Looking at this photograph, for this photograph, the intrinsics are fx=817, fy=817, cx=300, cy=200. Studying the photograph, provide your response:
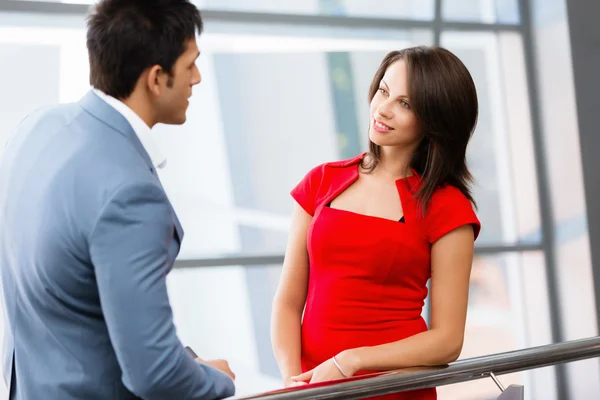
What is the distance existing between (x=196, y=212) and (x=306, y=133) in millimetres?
1056

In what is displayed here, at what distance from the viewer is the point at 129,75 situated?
139 cm

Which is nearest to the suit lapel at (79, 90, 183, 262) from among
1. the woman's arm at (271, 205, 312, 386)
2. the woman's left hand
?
the woman's left hand

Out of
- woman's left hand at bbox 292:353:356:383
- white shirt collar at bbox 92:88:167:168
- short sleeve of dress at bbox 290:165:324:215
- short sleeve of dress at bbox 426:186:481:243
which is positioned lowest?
woman's left hand at bbox 292:353:356:383

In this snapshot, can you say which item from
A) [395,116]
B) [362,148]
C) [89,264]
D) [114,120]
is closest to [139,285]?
[89,264]

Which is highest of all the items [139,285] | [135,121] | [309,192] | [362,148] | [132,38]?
[362,148]

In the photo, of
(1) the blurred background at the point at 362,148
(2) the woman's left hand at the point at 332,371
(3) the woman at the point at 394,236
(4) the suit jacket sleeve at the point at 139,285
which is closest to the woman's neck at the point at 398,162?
(3) the woman at the point at 394,236

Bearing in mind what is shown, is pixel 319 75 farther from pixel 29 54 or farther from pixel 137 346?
pixel 137 346

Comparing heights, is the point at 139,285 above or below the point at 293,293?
above

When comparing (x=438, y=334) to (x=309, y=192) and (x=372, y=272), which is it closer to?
(x=372, y=272)

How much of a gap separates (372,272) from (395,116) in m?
0.39

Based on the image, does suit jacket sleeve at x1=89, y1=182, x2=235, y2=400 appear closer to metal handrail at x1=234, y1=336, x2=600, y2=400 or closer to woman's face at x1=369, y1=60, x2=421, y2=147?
metal handrail at x1=234, y1=336, x2=600, y2=400

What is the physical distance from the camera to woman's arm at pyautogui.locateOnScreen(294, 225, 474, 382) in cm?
184

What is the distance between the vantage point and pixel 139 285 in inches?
49.7

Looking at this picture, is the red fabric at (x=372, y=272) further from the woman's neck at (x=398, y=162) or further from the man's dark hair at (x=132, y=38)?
the man's dark hair at (x=132, y=38)
